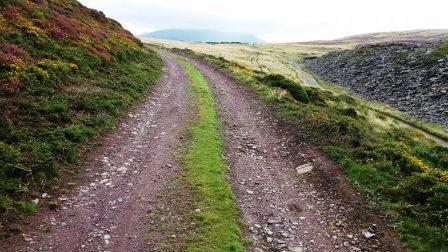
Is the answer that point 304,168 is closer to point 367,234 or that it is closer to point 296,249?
point 367,234

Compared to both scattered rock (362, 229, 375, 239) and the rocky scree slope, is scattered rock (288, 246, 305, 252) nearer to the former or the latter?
scattered rock (362, 229, 375, 239)

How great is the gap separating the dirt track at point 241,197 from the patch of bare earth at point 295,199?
4 cm

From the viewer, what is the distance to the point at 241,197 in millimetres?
13805

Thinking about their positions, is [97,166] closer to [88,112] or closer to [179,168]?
[179,168]

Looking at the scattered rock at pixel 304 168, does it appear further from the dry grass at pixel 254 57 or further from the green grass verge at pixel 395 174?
the dry grass at pixel 254 57

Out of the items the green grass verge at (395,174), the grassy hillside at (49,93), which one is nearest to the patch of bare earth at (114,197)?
the grassy hillside at (49,93)

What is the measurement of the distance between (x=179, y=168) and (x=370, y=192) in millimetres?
8318

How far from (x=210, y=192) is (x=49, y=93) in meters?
12.0

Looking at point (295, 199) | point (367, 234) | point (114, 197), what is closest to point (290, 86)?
point (295, 199)

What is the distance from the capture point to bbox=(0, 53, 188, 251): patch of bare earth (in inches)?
392

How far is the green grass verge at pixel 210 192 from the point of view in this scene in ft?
34.7

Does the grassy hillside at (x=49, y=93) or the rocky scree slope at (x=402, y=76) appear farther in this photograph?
the rocky scree slope at (x=402, y=76)

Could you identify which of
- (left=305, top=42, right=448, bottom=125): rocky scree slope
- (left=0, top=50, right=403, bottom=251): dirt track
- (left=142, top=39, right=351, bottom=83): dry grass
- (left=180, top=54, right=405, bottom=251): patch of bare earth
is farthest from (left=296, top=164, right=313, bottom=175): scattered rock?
(left=142, top=39, right=351, bottom=83): dry grass

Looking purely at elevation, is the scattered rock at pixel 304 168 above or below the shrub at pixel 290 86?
below
